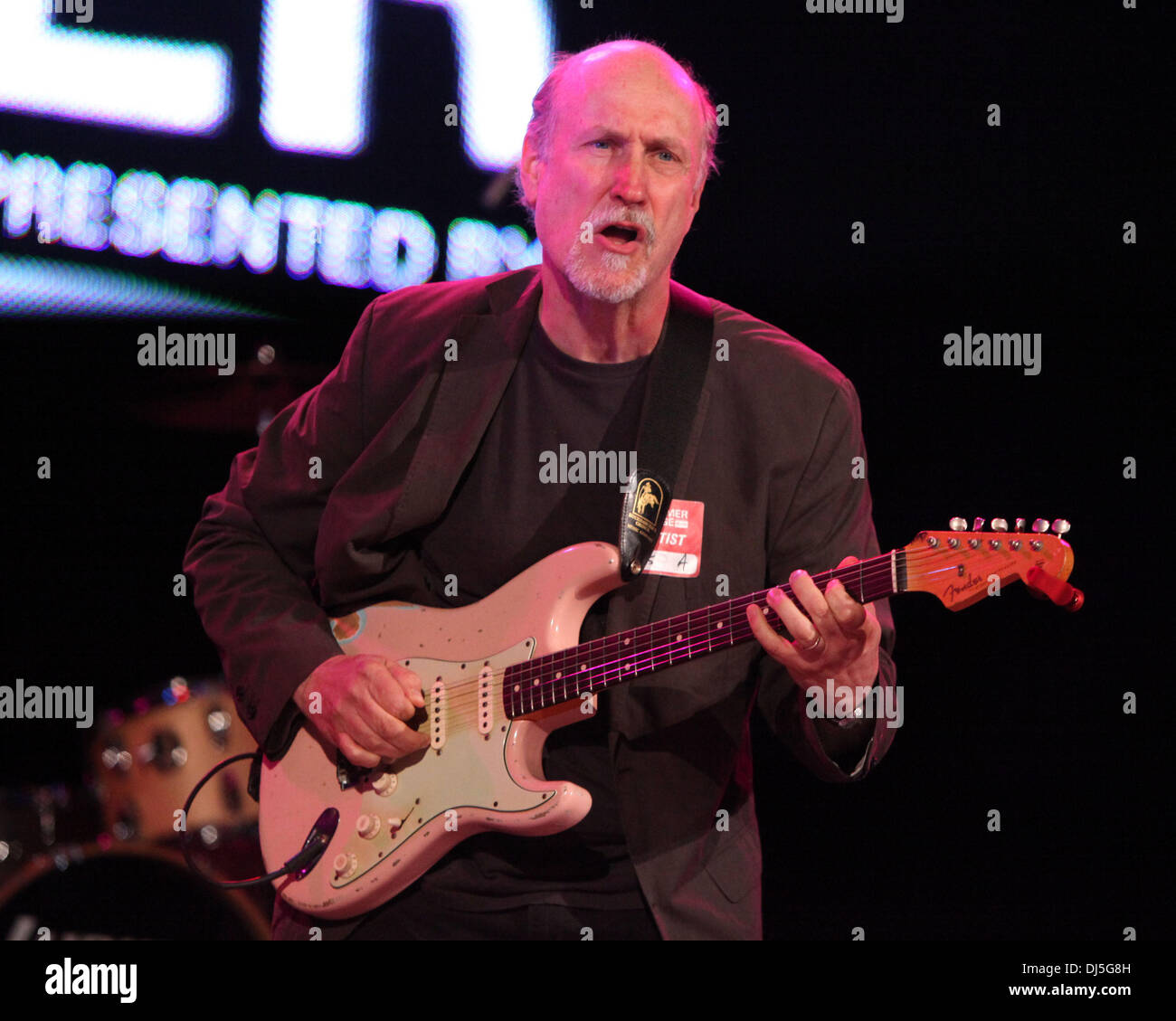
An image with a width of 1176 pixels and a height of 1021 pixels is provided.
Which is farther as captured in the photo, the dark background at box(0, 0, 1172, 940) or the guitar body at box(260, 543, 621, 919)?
the dark background at box(0, 0, 1172, 940)

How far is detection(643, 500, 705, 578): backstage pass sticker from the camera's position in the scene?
2.44m

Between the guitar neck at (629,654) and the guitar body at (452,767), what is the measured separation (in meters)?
0.03

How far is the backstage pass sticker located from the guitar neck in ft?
0.48

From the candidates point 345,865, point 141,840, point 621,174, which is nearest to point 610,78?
point 621,174

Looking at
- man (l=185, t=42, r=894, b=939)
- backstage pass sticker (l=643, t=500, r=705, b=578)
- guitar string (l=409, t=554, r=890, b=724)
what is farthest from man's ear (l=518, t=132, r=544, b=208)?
guitar string (l=409, t=554, r=890, b=724)

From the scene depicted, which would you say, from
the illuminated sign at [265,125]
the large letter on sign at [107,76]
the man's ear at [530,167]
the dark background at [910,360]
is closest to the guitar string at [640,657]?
the dark background at [910,360]

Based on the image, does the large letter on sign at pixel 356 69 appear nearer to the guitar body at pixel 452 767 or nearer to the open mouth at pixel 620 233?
the open mouth at pixel 620 233

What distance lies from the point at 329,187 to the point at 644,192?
1.16 metres

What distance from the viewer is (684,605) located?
2441 millimetres

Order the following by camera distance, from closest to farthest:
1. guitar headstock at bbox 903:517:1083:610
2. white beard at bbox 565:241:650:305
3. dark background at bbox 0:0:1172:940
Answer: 1. guitar headstock at bbox 903:517:1083:610
2. white beard at bbox 565:241:650:305
3. dark background at bbox 0:0:1172:940

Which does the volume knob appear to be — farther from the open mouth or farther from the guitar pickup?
the open mouth

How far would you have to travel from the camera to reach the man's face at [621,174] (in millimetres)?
2527
